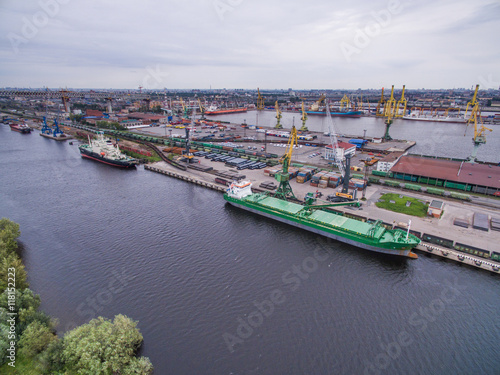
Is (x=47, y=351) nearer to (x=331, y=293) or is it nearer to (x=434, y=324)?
(x=331, y=293)

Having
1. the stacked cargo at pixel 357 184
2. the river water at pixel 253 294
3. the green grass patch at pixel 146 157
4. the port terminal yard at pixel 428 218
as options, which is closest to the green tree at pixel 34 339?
the river water at pixel 253 294

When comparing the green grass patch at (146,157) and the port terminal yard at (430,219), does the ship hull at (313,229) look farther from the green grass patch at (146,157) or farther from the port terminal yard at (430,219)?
the green grass patch at (146,157)

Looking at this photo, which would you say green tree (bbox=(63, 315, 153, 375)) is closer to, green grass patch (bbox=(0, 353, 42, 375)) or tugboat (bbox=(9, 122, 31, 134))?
green grass patch (bbox=(0, 353, 42, 375))

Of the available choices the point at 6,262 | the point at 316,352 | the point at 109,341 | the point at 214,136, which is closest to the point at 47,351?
the point at 109,341

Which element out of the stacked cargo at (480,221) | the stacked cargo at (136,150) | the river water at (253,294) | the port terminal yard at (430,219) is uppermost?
the stacked cargo at (136,150)

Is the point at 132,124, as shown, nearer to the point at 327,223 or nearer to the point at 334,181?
the point at 334,181

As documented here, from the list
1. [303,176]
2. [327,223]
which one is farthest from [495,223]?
[303,176]
